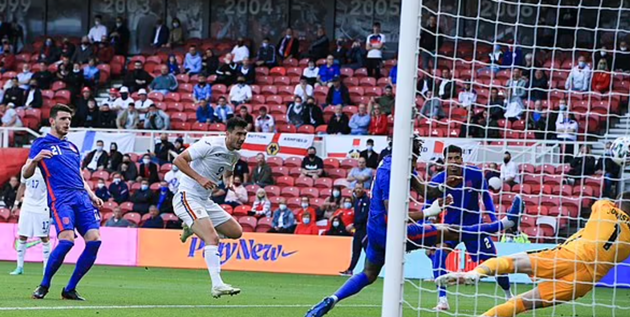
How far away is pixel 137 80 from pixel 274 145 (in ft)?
17.7

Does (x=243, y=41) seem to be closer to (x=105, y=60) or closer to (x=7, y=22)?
(x=105, y=60)

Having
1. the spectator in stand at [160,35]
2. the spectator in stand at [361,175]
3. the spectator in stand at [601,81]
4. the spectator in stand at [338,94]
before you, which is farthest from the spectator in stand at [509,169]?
the spectator in stand at [160,35]

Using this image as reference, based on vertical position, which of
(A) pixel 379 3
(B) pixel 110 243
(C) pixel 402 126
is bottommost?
(B) pixel 110 243

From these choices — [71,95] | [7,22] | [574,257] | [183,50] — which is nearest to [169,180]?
[71,95]

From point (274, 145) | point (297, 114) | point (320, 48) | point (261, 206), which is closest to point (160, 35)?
point (320, 48)

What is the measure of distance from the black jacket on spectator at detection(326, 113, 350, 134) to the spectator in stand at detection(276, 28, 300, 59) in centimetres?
459

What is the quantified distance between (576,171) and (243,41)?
37.4 ft

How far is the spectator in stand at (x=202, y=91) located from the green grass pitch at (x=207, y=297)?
827 centimetres

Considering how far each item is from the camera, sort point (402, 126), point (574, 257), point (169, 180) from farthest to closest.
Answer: point (169, 180) < point (574, 257) < point (402, 126)

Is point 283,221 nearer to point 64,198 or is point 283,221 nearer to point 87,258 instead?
point 87,258

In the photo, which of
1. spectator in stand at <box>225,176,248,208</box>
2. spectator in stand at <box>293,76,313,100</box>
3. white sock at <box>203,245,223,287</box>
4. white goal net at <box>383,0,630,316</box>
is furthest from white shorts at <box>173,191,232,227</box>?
spectator in stand at <box>293,76,313,100</box>

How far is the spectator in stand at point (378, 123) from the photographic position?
2414 centimetres

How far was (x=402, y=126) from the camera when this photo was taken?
779 centimetres

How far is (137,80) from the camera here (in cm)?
2850
